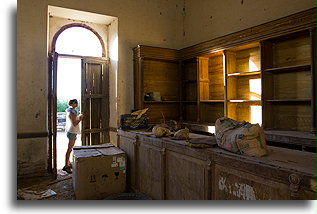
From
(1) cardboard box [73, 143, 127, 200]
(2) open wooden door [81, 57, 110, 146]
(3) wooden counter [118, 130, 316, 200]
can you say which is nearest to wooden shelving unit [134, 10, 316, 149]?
(2) open wooden door [81, 57, 110, 146]

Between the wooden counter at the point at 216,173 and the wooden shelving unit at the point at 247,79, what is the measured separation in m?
1.30

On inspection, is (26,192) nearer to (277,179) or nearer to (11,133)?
(11,133)

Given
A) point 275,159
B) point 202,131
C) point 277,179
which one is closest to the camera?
point 277,179

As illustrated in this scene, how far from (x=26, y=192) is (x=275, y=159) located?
9.82 feet

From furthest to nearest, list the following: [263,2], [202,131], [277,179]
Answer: [202,131]
[263,2]
[277,179]

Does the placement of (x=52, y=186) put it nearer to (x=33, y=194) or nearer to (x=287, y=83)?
(x=33, y=194)

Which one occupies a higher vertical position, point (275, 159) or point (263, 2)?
point (263, 2)

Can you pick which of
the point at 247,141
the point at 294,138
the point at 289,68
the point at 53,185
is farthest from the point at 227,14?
the point at 53,185

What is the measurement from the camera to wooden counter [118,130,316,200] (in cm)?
124

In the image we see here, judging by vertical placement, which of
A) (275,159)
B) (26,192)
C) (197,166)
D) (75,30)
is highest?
(75,30)

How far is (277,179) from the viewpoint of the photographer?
50.4 inches

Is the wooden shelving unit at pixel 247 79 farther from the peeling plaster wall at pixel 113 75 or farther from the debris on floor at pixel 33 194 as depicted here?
the debris on floor at pixel 33 194

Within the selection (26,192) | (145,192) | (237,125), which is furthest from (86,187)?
(237,125)

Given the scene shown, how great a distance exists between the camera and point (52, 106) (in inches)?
147
